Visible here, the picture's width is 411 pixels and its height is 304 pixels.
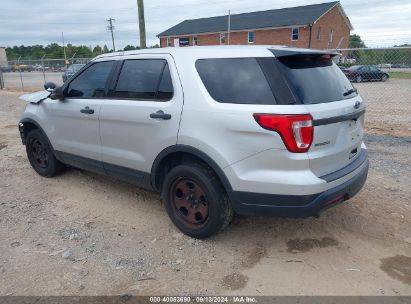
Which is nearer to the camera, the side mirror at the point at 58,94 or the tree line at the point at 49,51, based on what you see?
the side mirror at the point at 58,94

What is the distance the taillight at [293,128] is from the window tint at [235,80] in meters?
0.18

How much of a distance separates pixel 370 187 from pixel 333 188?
2123 mm

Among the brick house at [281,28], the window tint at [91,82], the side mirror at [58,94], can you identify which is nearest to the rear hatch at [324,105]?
the window tint at [91,82]

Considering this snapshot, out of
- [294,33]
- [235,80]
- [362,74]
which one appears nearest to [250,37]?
[294,33]

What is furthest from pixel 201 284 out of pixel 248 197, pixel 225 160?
pixel 225 160

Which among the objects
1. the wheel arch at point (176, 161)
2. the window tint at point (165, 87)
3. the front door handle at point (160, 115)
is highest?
the window tint at point (165, 87)

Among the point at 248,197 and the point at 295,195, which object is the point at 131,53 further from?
the point at 295,195

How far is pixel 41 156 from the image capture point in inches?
213

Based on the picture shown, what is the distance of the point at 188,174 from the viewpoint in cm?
338

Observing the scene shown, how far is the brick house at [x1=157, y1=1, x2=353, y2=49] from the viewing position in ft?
125

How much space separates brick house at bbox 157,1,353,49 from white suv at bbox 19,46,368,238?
34555 millimetres

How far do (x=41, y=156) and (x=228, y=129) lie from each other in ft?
11.9

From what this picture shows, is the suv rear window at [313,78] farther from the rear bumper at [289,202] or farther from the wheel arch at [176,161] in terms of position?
the wheel arch at [176,161]

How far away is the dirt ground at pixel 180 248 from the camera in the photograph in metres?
2.91
